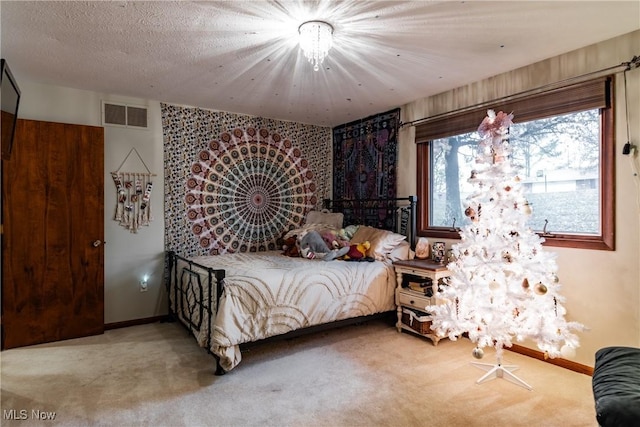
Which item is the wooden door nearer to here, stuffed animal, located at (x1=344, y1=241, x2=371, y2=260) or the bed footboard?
the bed footboard

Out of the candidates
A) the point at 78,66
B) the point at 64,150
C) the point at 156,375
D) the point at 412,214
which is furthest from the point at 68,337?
the point at 412,214

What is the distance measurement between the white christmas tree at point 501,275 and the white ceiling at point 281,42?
0.65 metres

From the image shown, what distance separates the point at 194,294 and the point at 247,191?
66.9 inches

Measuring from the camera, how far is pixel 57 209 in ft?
11.1

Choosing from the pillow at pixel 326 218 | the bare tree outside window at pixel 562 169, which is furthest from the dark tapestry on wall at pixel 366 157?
the bare tree outside window at pixel 562 169

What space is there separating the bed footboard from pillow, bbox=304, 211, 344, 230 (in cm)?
176

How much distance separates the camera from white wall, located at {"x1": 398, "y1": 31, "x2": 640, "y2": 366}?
242 cm

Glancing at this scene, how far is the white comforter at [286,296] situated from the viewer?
2.61 m

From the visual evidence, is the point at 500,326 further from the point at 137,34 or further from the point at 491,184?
the point at 137,34

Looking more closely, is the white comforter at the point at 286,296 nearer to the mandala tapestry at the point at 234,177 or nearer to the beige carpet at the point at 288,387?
the beige carpet at the point at 288,387

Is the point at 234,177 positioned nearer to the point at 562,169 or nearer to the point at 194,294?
the point at 194,294

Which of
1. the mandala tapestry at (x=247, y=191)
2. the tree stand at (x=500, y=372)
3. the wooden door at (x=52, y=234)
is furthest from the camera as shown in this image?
the mandala tapestry at (x=247, y=191)

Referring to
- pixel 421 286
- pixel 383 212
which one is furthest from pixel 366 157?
pixel 421 286

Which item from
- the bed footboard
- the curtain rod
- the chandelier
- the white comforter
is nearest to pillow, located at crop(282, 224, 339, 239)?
the white comforter
